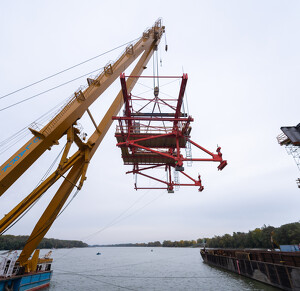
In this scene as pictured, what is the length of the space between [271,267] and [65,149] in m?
19.8

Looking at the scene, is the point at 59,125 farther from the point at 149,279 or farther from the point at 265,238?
the point at 265,238

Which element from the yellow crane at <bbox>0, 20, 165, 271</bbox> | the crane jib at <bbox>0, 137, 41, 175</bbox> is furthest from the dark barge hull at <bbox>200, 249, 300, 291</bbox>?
the crane jib at <bbox>0, 137, 41, 175</bbox>

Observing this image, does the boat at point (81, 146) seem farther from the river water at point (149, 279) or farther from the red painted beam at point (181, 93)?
the river water at point (149, 279)

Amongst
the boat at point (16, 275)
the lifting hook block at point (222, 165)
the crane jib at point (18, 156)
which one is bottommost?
the boat at point (16, 275)

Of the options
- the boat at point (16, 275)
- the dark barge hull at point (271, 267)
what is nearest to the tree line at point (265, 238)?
the dark barge hull at point (271, 267)

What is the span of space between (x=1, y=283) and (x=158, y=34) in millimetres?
20976

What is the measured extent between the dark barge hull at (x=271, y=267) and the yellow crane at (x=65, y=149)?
1671 centimetres

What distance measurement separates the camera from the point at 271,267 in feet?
56.2

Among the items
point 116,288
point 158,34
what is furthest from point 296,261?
point 158,34

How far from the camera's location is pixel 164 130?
12.1 metres

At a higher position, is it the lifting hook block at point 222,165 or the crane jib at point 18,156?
the lifting hook block at point 222,165

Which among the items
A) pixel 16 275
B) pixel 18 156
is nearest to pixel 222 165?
pixel 18 156

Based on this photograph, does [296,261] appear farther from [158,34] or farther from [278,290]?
[158,34]

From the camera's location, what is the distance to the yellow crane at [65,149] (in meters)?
9.11
